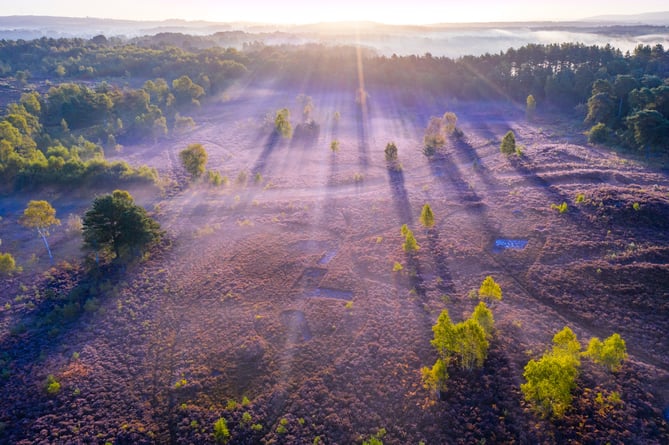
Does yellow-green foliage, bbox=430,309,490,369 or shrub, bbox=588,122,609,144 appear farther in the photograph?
shrub, bbox=588,122,609,144

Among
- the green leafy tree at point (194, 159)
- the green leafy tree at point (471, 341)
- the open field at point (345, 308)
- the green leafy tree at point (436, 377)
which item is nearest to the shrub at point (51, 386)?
the open field at point (345, 308)

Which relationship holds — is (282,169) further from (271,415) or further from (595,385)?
(595,385)

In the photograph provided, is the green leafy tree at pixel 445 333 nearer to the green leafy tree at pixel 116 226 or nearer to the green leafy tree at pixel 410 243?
the green leafy tree at pixel 410 243

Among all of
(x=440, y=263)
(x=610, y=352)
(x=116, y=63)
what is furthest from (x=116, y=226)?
(x=116, y=63)

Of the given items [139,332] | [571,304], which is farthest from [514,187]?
[139,332]

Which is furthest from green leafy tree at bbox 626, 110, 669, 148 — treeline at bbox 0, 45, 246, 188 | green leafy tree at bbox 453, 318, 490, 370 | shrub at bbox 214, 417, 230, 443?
treeline at bbox 0, 45, 246, 188

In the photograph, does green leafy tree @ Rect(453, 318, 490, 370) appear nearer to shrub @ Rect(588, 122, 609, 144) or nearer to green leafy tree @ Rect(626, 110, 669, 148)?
green leafy tree @ Rect(626, 110, 669, 148)
